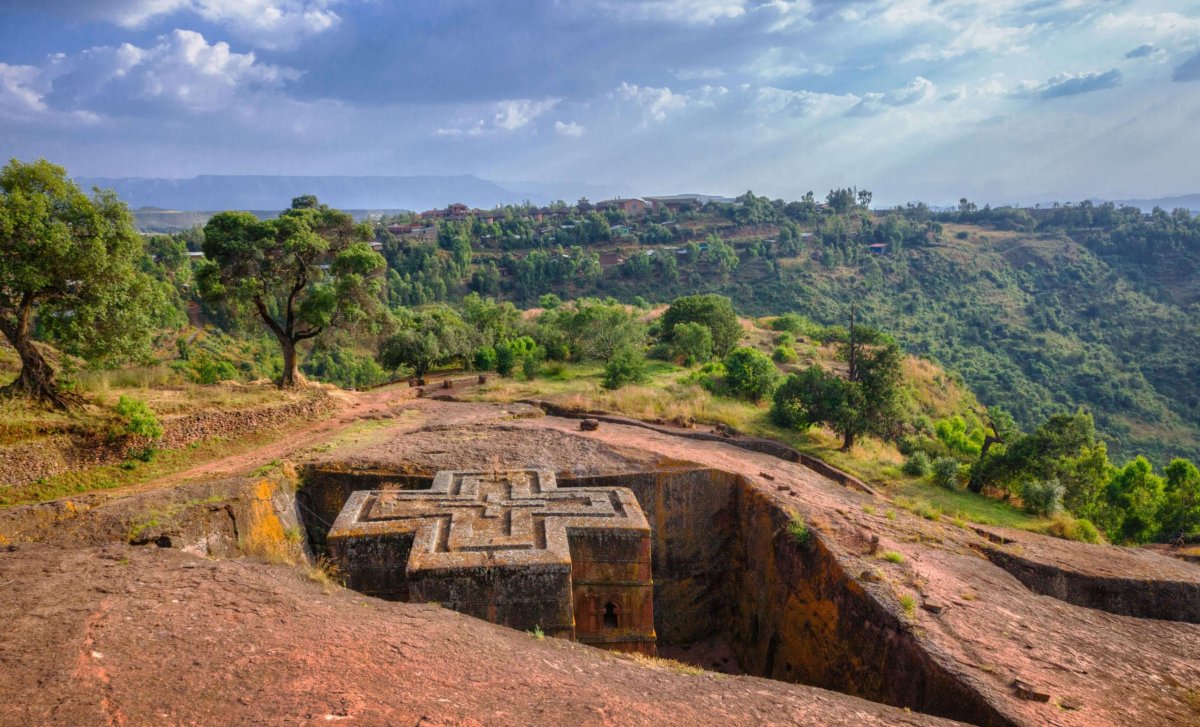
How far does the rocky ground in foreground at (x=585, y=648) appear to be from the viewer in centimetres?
470

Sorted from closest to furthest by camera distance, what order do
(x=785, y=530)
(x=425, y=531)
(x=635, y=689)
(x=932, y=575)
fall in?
(x=635, y=689)
(x=425, y=531)
(x=932, y=575)
(x=785, y=530)

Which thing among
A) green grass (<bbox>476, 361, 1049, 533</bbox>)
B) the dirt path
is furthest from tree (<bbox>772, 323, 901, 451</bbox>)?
the dirt path

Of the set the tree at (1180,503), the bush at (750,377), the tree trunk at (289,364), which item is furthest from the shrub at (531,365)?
the tree at (1180,503)

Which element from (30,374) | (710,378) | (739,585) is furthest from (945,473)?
(30,374)

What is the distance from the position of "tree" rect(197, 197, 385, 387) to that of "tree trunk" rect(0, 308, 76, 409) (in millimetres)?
5061

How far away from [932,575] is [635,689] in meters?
5.94

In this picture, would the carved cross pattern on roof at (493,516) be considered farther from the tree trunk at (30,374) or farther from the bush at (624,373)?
the bush at (624,373)

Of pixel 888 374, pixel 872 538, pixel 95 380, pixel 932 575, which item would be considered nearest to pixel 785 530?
pixel 872 538

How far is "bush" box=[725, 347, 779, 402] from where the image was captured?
22.7m

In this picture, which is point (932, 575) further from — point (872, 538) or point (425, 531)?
point (425, 531)

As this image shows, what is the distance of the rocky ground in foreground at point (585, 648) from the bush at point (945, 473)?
3880 millimetres

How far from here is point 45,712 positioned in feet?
13.4

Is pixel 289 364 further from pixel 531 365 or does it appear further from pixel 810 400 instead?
pixel 810 400

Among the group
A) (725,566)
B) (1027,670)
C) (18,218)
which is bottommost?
(725,566)
